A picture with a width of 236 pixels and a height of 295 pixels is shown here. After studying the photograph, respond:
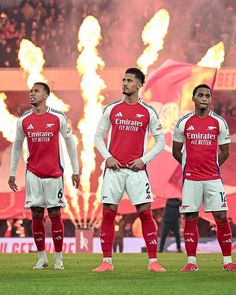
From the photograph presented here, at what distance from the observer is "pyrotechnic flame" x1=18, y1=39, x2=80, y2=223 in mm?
24172

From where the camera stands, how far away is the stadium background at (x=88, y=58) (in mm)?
24406

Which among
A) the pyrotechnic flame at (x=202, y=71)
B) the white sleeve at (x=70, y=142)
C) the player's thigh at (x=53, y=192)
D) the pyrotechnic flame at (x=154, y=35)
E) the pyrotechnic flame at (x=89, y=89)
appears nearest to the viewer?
the player's thigh at (x=53, y=192)

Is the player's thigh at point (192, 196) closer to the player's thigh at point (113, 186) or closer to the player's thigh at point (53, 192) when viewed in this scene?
the player's thigh at point (113, 186)

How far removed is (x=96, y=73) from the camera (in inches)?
955

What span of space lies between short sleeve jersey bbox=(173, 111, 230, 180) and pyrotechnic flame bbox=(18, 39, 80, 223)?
13944mm

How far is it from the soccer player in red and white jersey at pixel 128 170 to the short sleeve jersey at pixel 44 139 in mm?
721

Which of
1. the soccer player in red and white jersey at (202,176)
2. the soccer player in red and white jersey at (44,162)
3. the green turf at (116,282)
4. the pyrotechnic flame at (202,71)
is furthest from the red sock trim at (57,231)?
the pyrotechnic flame at (202,71)

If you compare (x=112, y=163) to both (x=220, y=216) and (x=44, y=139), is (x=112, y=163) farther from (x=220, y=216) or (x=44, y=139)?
(x=220, y=216)

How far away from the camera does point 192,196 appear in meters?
10.1

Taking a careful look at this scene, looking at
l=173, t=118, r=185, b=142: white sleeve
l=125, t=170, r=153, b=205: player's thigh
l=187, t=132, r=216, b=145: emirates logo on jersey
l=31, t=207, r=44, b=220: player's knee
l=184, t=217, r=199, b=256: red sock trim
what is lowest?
l=184, t=217, r=199, b=256: red sock trim

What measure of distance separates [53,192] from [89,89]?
14.0m

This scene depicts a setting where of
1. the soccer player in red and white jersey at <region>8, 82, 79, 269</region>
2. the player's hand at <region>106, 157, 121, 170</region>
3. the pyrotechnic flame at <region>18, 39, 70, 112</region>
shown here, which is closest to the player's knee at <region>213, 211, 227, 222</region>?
the player's hand at <region>106, 157, 121, 170</region>

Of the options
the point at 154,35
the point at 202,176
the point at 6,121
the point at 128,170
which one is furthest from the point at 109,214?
the point at 154,35

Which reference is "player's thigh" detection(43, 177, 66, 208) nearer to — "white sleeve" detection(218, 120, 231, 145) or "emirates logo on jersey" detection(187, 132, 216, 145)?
"emirates logo on jersey" detection(187, 132, 216, 145)
